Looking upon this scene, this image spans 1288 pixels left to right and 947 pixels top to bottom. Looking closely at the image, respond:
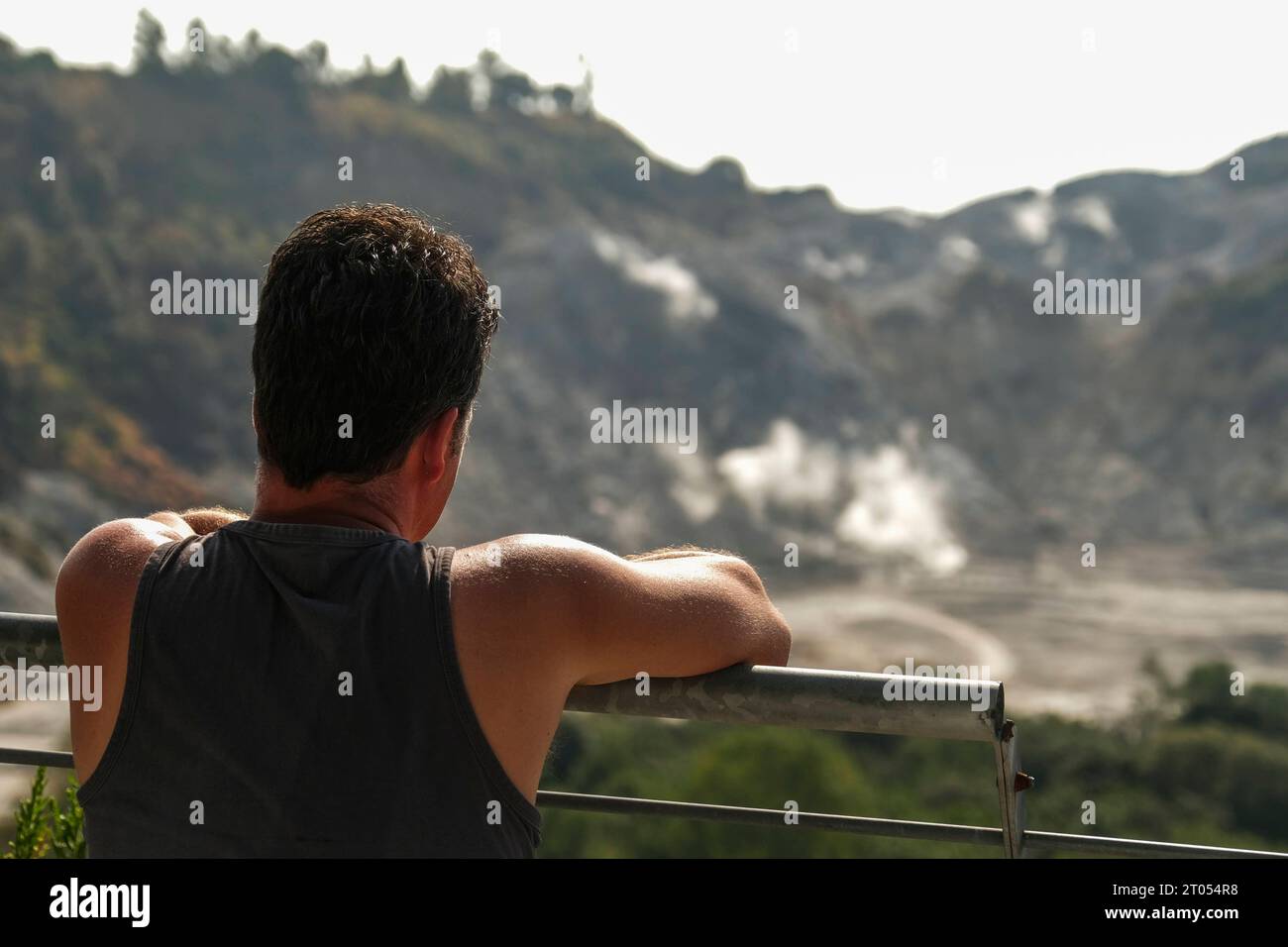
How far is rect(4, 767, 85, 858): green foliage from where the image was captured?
2.47 metres

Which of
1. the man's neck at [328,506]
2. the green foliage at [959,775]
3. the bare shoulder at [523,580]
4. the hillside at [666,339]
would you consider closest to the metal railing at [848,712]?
the bare shoulder at [523,580]

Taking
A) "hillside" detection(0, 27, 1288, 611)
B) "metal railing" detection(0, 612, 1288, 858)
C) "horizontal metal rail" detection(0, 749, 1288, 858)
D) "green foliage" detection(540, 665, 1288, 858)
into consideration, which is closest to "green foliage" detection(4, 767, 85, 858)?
"horizontal metal rail" detection(0, 749, 1288, 858)

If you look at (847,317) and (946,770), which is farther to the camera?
(847,317)

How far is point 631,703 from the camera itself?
5.94 feet

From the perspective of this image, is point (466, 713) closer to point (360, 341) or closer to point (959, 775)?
point (360, 341)

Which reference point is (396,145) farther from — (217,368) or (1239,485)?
(1239,485)

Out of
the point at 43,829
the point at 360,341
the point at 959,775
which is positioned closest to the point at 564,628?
the point at 360,341

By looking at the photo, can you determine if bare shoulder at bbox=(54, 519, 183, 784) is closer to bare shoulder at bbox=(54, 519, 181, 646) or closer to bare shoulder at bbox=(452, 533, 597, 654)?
bare shoulder at bbox=(54, 519, 181, 646)

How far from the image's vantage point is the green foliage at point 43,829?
97.2 inches

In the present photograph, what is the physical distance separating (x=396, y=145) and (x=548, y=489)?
23893mm

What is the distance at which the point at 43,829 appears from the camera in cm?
266

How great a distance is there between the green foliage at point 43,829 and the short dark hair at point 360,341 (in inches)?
41.0

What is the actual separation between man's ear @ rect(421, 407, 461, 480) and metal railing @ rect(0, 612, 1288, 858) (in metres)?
0.34

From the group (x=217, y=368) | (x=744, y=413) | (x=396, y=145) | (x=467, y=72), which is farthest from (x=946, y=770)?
(x=467, y=72)
